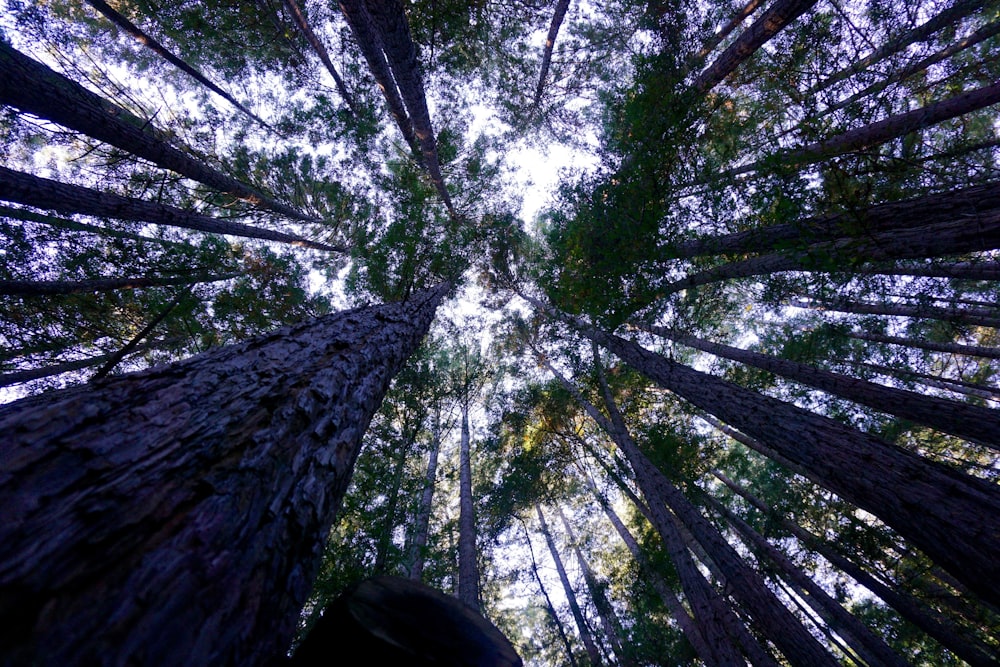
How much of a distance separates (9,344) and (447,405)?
894 centimetres

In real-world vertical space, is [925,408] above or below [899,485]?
above

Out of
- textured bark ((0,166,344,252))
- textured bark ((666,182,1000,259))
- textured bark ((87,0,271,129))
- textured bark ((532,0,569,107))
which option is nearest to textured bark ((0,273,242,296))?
textured bark ((0,166,344,252))

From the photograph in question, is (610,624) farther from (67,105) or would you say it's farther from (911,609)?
(67,105)

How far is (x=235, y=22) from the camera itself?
8.65 m

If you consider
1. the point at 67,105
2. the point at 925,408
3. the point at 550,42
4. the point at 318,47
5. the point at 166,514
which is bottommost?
the point at 166,514

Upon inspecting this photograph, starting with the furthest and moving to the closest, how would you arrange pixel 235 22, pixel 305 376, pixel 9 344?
pixel 235 22 < pixel 9 344 < pixel 305 376

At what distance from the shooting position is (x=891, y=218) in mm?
4051

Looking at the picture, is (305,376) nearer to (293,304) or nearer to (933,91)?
(293,304)

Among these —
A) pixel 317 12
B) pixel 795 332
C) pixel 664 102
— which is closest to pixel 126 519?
pixel 664 102

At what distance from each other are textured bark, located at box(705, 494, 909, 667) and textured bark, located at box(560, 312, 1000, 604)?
274 inches

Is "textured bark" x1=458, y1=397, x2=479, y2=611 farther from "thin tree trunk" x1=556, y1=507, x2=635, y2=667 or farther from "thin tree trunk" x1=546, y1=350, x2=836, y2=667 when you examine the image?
"thin tree trunk" x1=556, y1=507, x2=635, y2=667

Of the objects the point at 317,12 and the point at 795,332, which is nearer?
the point at 317,12

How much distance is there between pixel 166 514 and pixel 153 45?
12245mm

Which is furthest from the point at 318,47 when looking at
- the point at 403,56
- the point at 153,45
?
the point at 403,56
